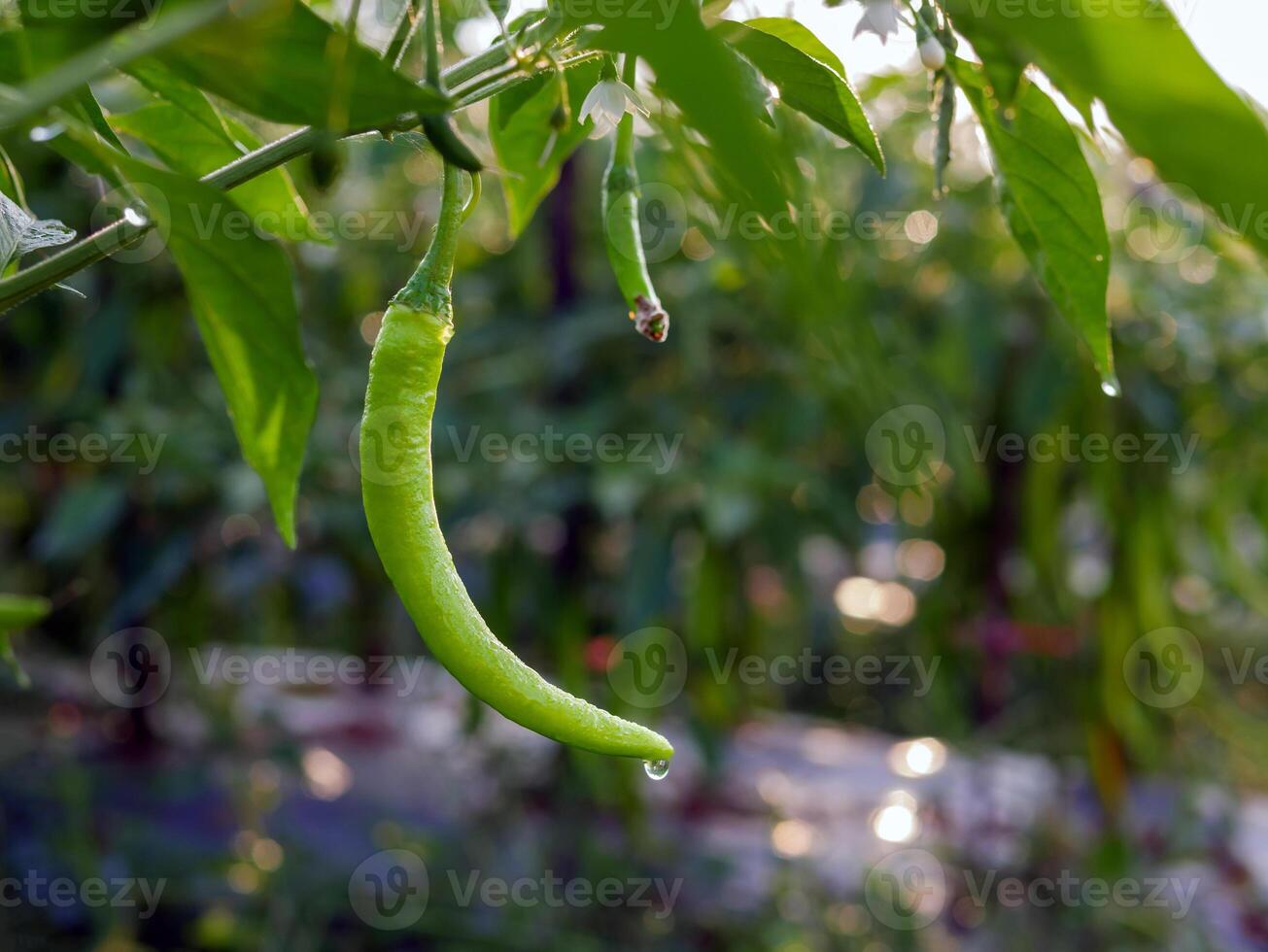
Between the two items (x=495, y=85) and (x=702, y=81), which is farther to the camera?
(x=495, y=85)

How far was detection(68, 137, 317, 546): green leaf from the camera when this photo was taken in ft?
0.66

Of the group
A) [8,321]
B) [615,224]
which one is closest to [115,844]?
[8,321]

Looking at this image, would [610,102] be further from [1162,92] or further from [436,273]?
[1162,92]

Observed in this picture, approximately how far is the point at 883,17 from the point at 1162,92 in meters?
0.14

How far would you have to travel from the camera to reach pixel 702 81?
132 millimetres

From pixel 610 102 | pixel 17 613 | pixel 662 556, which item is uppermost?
pixel 610 102

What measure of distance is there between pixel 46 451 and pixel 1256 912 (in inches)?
57.5

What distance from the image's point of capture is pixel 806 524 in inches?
39.6

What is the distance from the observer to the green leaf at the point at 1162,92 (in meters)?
0.12

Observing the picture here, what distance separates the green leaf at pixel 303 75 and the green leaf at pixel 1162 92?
0.09 m

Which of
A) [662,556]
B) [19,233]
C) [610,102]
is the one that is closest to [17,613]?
[19,233]

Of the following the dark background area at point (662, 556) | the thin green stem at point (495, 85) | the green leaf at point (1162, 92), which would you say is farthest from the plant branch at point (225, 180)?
the dark background area at point (662, 556)

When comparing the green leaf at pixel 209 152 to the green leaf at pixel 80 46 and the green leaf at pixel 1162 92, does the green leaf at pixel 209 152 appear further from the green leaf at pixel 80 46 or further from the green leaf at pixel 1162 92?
the green leaf at pixel 1162 92

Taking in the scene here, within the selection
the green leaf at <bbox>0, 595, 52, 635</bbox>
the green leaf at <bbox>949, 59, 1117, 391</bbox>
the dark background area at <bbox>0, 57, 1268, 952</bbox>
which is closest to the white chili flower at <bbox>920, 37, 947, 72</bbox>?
the green leaf at <bbox>949, 59, 1117, 391</bbox>
